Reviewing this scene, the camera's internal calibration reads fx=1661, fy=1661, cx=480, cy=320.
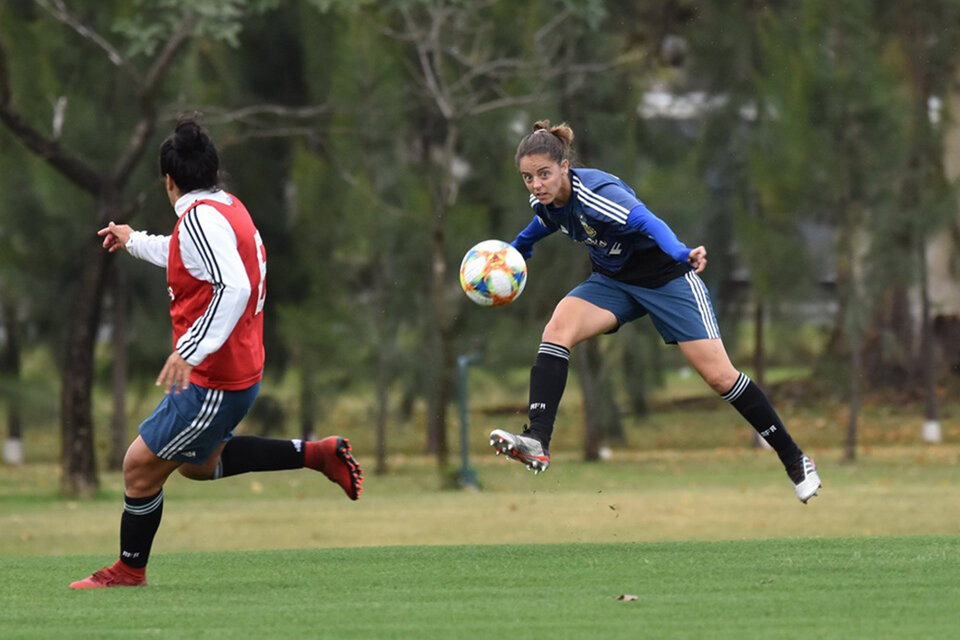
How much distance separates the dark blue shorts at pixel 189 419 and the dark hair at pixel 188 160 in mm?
921

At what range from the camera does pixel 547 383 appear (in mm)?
8961

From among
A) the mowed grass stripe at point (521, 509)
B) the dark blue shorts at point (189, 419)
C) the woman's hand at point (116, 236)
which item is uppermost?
the woman's hand at point (116, 236)

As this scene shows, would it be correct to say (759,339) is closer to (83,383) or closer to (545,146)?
(83,383)

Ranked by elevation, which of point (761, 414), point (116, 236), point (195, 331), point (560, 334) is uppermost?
point (116, 236)

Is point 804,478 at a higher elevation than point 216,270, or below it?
below

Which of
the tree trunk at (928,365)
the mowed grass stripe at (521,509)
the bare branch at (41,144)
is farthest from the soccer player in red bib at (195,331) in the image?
the tree trunk at (928,365)

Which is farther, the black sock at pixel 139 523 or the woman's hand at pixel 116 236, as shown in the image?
the woman's hand at pixel 116 236

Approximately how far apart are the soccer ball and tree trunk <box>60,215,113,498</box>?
12.4m

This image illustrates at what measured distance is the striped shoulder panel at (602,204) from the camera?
8594 millimetres

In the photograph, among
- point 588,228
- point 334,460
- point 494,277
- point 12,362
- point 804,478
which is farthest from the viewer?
point 12,362

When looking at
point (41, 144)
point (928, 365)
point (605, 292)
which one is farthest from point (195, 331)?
point (928, 365)

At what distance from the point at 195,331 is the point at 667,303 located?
9.40 feet

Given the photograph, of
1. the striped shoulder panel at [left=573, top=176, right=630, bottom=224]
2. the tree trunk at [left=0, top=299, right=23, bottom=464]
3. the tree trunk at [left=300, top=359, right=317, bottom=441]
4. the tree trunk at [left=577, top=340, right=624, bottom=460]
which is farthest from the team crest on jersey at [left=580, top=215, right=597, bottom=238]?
the tree trunk at [left=0, top=299, right=23, bottom=464]

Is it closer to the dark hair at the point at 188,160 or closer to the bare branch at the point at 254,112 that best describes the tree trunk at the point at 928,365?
the bare branch at the point at 254,112
